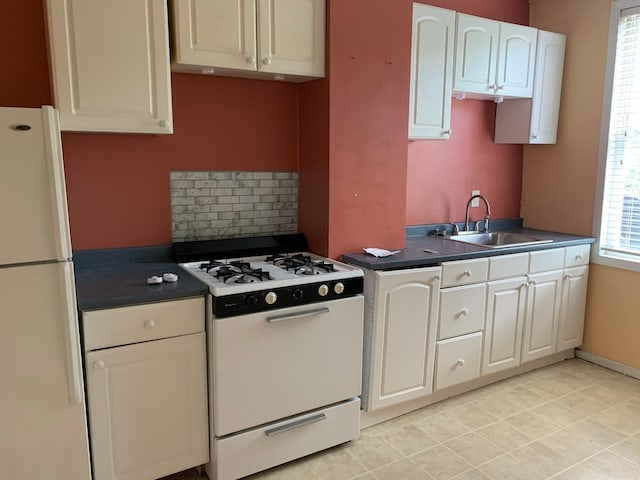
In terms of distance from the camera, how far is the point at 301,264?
8.33ft

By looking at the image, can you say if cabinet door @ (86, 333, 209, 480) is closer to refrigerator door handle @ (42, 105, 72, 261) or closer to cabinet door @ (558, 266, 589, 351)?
refrigerator door handle @ (42, 105, 72, 261)

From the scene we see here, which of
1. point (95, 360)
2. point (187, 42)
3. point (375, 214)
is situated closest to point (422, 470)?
point (375, 214)

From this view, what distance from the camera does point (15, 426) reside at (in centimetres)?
176

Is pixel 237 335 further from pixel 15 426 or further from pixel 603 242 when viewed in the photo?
pixel 603 242

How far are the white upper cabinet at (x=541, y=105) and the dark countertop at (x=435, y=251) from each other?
761mm

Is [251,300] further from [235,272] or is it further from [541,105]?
[541,105]

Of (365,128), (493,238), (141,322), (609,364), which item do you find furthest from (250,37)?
(609,364)

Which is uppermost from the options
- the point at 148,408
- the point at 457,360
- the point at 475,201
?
the point at 475,201

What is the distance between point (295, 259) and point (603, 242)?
235 centimetres

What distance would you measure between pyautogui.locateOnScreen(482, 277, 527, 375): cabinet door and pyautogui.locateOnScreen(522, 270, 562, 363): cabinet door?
0.24 ft

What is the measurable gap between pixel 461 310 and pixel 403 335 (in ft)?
1.49

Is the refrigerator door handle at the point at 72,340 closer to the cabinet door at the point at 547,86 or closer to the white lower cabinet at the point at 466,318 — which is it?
the white lower cabinet at the point at 466,318

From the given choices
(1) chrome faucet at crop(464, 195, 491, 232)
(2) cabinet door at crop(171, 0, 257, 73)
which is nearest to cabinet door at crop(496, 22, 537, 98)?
(1) chrome faucet at crop(464, 195, 491, 232)

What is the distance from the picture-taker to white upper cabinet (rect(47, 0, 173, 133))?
1992mm
